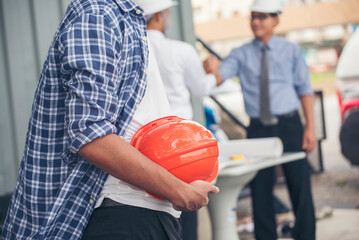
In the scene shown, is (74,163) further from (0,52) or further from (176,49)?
(0,52)

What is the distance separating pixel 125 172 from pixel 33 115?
1.10 ft

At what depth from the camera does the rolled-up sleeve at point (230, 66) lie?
3.95 m

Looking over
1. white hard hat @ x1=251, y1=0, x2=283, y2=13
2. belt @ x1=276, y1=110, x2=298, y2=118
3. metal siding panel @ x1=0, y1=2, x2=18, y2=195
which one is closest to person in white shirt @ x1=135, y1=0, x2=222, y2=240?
belt @ x1=276, y1=110, x2=298, y2=118

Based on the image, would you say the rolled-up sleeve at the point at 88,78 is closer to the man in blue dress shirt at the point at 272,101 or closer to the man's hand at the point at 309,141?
the man in blue dress shirt at the point at 272,101

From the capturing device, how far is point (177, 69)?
9.57 ft

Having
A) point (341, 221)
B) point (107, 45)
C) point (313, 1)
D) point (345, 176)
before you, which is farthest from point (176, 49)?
point (313, 1)

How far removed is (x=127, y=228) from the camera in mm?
1352

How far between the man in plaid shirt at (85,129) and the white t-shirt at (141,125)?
0.13ft

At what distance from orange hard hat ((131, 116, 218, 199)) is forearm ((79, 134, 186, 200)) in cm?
7

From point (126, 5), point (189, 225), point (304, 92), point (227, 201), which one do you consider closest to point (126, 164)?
point (126, 5)

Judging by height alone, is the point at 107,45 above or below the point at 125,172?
above

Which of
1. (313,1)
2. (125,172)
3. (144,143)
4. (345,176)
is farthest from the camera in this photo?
(313,1)

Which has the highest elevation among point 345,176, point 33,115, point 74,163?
point 33,115

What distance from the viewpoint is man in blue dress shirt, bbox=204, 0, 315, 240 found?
→ 387 cm
